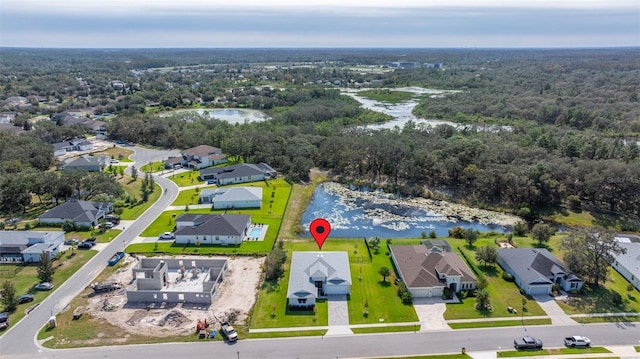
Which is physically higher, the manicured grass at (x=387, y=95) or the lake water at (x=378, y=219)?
the manicured grass at (x=387, y=95)

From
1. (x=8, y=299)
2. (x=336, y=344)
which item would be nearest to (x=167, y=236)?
(x=8, y=299)

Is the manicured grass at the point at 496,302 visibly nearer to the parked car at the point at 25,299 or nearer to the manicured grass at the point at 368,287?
the manicured grass at the point at 368,287

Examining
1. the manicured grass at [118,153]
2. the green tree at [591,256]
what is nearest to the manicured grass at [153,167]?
the manicured grass at [118,153]

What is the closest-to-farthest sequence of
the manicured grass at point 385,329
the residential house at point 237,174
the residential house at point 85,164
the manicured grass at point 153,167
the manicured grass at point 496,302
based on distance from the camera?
the manicured grass at point 385,329
the manicured grass at point 496,302
the residential house at point 237,174
the residential house at point 85,164
the manicured grass at point 153,167

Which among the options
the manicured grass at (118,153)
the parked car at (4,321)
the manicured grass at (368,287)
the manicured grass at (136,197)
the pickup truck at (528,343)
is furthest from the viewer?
the manicured grass at (118,153)

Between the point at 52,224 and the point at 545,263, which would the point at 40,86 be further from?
the point at 545,263

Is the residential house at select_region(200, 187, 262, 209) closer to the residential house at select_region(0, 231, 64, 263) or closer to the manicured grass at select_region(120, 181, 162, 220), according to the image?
the manicured grass at select_region(120, 181, 162, 220)

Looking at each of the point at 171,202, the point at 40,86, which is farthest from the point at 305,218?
the point at 40,86
